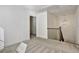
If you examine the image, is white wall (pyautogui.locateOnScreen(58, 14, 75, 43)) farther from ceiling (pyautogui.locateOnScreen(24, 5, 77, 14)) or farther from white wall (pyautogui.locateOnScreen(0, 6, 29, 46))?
white wall (pyautogui.locateOnScreen(0, 6, 29, 46))

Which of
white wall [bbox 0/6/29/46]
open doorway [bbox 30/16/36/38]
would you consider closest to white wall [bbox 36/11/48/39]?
open doorway [bbox 30/16/36/38]

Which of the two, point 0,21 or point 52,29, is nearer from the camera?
point 0,21

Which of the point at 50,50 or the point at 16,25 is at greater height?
the point at 16,25

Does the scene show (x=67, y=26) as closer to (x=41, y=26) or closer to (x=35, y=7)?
(x=41, y=26)

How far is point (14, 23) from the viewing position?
3.66 feet

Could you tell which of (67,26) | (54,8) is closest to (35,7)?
(54,8)

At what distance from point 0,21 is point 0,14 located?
0.08 m

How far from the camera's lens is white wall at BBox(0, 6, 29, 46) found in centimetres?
107

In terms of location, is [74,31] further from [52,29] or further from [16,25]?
[16,25]

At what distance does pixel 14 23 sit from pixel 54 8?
542 millimetres

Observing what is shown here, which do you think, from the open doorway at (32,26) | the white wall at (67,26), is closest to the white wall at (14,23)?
the open doorway at (32,26)
